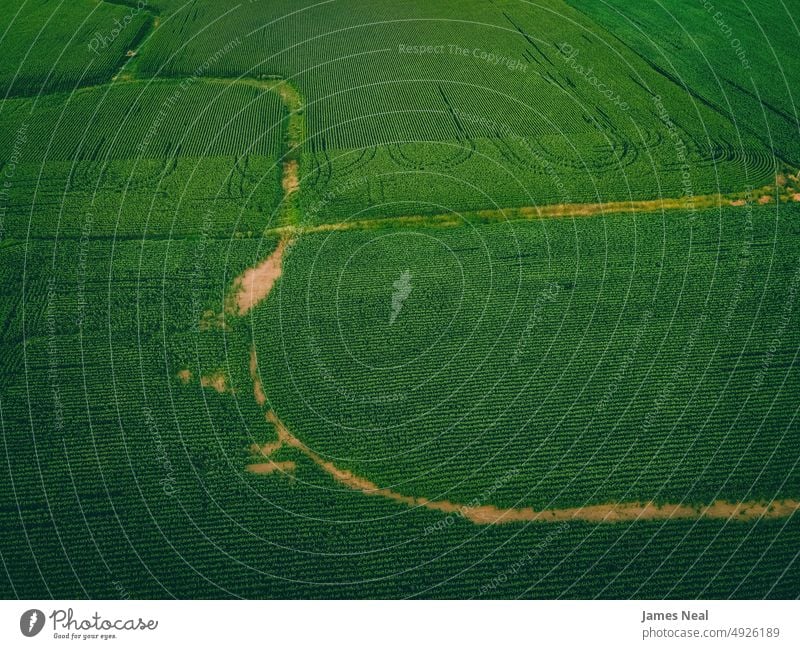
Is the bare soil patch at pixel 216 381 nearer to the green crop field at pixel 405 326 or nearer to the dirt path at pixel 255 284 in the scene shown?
the green crop field at pixel 405 326

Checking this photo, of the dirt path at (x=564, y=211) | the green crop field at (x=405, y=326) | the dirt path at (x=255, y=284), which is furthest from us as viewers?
the dirt path at (x=564, y=211)

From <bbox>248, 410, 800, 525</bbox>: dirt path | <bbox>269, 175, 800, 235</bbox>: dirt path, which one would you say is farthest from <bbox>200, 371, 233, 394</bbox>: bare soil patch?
<bbox>269, 175, 800, 235</bbox>: dirt path

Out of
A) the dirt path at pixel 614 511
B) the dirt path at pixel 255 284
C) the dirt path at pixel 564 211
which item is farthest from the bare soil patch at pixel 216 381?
the dirt path at pixel 564 211

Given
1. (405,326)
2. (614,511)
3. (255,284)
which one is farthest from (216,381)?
(614,511)

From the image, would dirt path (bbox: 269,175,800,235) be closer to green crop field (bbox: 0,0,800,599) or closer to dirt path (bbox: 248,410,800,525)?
green crop field (bbox: 0,0,800,599)

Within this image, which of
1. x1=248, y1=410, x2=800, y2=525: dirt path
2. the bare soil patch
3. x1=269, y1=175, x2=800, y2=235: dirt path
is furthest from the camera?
x1=269, y1=175, x2=800, y2=235: dirt path

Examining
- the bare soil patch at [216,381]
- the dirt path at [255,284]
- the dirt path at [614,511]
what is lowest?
the dirt path at [614,511]
